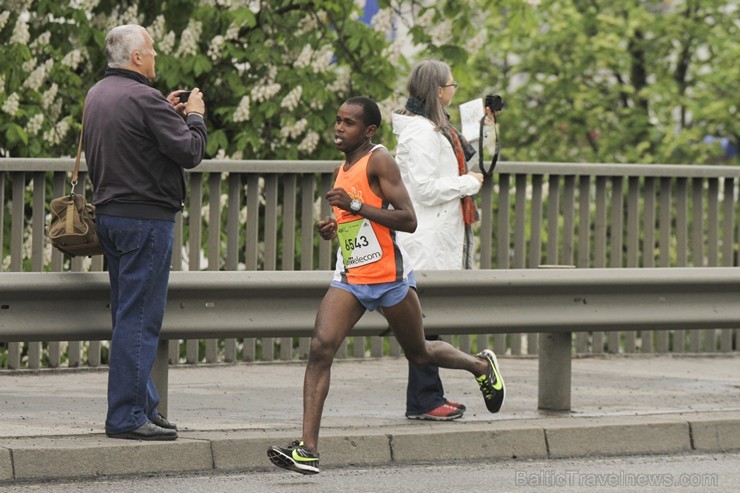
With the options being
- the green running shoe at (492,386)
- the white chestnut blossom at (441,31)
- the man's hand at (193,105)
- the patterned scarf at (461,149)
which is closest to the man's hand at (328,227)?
the man's hand at (193,105)

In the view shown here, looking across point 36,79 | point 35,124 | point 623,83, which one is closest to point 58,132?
point 35,124

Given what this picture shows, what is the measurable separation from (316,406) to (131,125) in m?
1.42

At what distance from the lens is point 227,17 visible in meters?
11.7

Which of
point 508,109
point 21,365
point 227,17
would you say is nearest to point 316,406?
point 21,365

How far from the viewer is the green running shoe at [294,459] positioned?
653 centimetres

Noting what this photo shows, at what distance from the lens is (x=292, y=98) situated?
38.4 feet

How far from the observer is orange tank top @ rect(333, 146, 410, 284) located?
696cm

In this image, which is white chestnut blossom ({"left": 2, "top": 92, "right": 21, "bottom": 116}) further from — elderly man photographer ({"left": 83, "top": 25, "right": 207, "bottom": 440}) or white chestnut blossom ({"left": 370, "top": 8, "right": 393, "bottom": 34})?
elderly man photographer ({"left": 83, "top": 25, "right": 207, "bottom": 440})

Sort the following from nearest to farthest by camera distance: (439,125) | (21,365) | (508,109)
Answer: (439,125)
(21,365)
(508,109)

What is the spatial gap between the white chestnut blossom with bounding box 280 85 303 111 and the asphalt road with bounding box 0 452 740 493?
16.0 feet

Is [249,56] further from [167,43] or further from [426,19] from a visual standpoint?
[426,19]

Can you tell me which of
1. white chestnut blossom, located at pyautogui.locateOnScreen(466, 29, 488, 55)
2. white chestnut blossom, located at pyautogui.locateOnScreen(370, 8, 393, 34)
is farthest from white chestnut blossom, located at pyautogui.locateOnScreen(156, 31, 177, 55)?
white chestnut blossom, located at pyautogui.locateOnScreen(466, 29, 488, 55)

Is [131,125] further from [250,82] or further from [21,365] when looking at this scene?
[250,82]

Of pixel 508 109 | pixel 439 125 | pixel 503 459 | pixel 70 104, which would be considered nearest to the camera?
pixel 503 459
